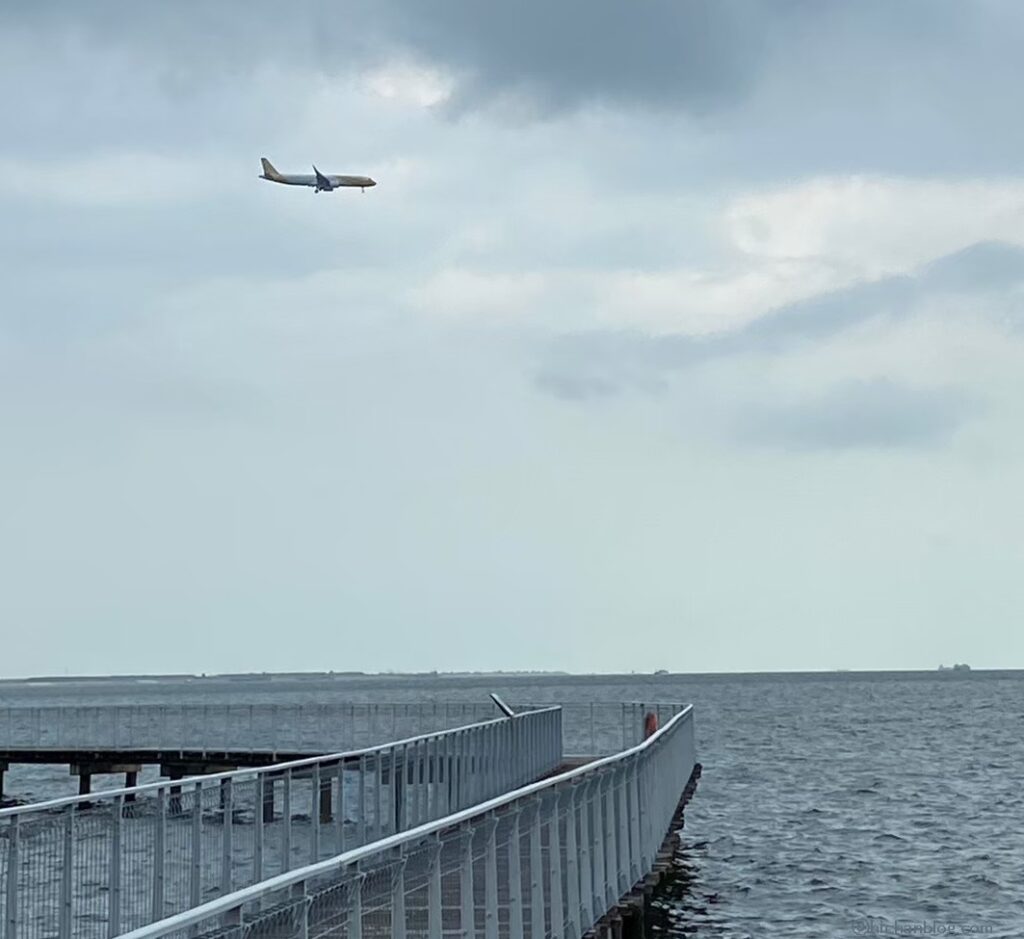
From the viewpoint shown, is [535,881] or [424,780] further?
[424,780]

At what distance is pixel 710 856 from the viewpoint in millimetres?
41781

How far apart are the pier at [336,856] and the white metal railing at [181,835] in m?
0.02

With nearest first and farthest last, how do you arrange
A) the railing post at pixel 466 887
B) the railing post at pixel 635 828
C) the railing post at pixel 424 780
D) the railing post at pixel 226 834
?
the railing post at pixel 466 887 < the railing post at pixel 226 834 < the railing post at pixel 635 828 < the railing post at pixel 424 780

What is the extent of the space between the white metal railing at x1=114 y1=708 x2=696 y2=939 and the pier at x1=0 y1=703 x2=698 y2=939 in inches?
0.8

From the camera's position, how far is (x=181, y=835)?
18312 mm

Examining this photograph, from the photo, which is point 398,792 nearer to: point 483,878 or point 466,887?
point 483,878

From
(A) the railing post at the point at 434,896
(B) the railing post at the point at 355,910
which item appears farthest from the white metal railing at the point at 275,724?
(B) the railing post at the point at 355,910

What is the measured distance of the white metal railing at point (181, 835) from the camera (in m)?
15.7

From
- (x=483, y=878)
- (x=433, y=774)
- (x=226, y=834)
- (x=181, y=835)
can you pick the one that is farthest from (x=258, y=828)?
(x=433, y=774)

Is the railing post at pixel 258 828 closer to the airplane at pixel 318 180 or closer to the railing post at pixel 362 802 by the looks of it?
the railing post at pixel 362 802

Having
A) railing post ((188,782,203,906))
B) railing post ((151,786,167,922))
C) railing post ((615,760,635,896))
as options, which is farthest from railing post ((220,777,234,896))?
railing post ((615,760,635,896))

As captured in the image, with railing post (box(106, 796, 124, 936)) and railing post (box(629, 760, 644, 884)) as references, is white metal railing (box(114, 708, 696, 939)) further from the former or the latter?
railing post (box(106, 796, 124, 936))

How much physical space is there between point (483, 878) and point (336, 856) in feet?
5.10

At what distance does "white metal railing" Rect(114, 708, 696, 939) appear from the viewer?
1049 centimetres
